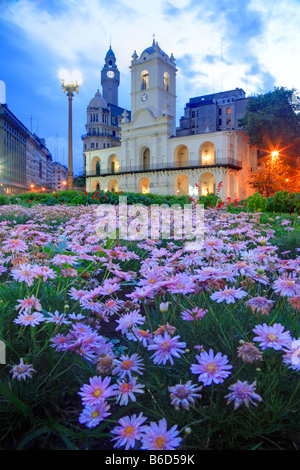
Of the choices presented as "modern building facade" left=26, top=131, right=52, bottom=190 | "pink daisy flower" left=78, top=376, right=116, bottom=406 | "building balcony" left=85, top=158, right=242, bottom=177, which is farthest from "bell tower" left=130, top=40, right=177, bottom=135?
"modern building facade" left=26, top=131, right=52, bottom=190

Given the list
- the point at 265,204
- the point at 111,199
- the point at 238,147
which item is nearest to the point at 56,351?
the point at 265,204

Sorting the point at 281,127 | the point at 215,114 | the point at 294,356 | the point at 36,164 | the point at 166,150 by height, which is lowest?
the point at 294,356

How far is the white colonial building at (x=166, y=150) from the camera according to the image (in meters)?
40.8

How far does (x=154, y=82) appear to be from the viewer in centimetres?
4525

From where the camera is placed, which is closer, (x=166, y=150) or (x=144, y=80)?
(x=166, y=150)

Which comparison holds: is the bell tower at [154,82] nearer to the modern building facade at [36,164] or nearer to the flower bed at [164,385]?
the flower bed at [164,385]

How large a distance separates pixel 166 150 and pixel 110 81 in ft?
188

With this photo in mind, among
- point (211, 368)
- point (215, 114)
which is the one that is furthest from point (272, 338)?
point (215, 114)

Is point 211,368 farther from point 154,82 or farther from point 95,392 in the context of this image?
point 154,82

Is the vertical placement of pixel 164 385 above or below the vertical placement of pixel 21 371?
below

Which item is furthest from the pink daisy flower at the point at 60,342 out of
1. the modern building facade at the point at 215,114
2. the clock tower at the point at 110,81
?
the clock tower at the point at 110,81

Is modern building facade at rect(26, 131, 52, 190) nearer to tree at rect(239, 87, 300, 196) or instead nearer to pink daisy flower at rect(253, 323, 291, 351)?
tree at rect(239, 87, 300, 196)

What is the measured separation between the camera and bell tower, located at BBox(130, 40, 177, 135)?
45.0m

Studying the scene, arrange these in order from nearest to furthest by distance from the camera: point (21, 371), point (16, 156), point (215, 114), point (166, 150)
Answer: point (21, 371) < point (166, 150) < point (215, 114) < point (16, 156)
